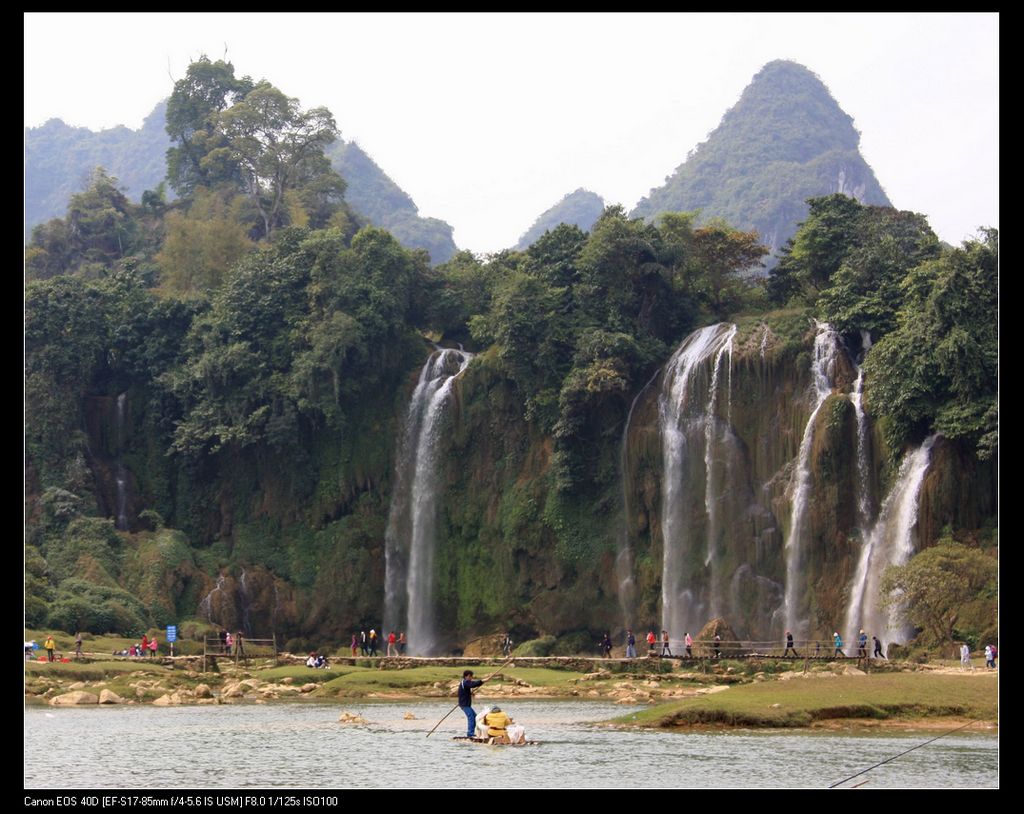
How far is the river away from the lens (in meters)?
23.3

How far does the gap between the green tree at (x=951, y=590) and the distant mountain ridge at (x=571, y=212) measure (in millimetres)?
105381

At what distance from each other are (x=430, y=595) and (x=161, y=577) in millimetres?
10288

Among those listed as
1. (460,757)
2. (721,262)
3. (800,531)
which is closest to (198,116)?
(721,262)

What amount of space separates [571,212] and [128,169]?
171 feet

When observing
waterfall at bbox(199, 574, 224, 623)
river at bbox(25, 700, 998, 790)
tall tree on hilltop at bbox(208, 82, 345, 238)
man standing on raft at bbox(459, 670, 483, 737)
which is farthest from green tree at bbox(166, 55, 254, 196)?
man standing on raft at bbox(459, 670, 483, 737)

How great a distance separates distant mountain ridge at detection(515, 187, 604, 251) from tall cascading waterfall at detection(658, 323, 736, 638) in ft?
304

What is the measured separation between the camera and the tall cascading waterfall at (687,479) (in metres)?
53.2

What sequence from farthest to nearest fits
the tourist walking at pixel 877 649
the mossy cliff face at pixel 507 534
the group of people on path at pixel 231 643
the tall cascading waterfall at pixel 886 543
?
the mossy cliff face at pixel 507 534
the group of people on path at pixel 231 643
the tall cascading waterfall at pixel 886 543
the tourist walking at pixel 877 649

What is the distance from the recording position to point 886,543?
159ft

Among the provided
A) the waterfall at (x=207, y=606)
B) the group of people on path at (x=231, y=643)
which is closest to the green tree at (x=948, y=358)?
the group of people on path at (x=231, y=643)

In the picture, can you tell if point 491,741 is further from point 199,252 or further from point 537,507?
point 199,252

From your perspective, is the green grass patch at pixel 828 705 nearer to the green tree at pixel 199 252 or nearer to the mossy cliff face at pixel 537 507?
the mossy cliff face at pixel 537 507

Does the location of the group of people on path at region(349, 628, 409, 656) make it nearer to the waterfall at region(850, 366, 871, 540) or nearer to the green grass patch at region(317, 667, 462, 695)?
the green grass patch at region(317, 667, 462, 695)

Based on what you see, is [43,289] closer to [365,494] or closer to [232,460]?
[232,460]
